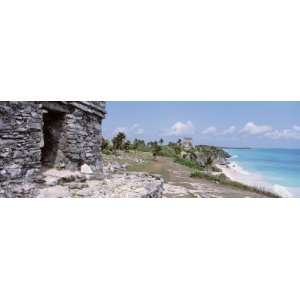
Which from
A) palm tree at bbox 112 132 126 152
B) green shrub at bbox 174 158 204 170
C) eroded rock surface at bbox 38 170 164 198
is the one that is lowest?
eroded rock surface at bbox 38 170 164 198

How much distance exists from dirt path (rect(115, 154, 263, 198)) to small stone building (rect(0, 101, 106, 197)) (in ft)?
2.31

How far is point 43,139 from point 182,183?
6.15 feet

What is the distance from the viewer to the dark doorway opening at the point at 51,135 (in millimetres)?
5113

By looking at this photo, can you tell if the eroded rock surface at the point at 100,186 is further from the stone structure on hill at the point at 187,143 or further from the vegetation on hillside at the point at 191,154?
the stone structure on hill at the point at 187,143

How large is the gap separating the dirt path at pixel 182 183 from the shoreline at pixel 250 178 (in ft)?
0.41

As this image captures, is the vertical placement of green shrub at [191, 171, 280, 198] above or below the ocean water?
below

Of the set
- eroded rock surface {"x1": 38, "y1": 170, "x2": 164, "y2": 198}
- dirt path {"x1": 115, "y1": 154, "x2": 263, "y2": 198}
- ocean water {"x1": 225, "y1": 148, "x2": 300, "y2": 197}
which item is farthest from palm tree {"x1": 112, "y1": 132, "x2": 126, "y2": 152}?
ocean water {"x1": 225, "y1": 148, "x2": 300, "y2": 197}

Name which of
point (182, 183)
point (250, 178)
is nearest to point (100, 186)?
point (182, 183)

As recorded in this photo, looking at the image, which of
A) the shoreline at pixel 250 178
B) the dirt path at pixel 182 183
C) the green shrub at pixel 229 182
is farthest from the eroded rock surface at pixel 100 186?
the shoreline at pixel 250 178

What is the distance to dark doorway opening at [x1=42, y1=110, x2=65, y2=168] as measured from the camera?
16.8 feet

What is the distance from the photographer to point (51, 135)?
5.16 metres

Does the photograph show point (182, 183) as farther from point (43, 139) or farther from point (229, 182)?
point (43, 139)

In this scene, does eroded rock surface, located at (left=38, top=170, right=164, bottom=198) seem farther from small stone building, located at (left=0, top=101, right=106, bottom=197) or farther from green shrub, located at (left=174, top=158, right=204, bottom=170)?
green shrub, located at (left=174, top=158, right=204, bottom=170)
